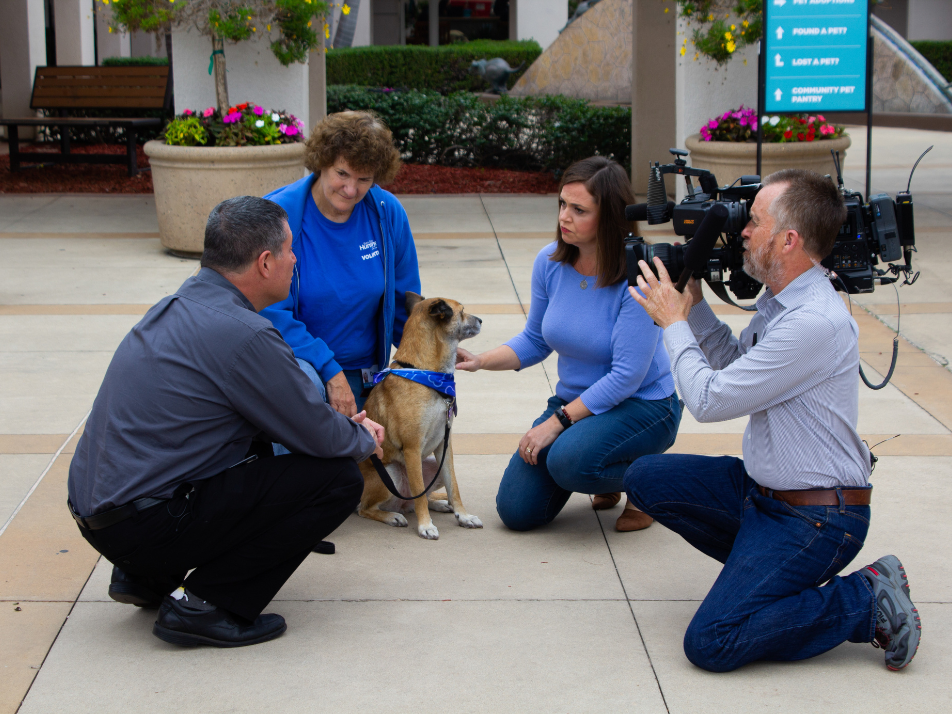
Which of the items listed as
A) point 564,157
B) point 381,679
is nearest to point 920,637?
point 381,679

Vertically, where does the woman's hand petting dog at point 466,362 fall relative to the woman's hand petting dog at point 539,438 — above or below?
above

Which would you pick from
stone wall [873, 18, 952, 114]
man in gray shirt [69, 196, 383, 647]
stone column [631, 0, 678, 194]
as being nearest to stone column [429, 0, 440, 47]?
stone wall [873, 18, 952, 114]

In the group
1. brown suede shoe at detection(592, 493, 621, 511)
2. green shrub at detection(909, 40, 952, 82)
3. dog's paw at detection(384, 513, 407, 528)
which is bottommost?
dog's paw at detection(384, 513, 407, 528)

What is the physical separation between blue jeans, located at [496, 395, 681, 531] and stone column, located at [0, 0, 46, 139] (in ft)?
54.1

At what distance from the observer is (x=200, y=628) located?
311 centimetres

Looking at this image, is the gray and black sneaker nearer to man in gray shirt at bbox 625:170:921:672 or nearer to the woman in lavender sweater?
man in gray shirt at bbox 625:170:921:672

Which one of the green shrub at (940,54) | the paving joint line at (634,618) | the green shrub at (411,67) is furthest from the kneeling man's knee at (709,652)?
the green shrub at (940,54)

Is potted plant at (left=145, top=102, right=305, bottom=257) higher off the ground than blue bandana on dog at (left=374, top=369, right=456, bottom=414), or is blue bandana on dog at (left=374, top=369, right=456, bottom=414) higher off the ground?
potted plant at (left=145, top=102, right=305, bottom=257)

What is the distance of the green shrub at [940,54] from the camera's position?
27688mm

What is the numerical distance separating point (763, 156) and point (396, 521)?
6.25 meters

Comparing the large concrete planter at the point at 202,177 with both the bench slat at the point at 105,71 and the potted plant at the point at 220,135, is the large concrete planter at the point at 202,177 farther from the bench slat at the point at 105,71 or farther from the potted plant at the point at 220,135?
the bench slat at the point at 105,71

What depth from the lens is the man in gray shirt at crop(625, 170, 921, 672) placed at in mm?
2979

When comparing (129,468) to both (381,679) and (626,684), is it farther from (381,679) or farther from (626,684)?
(626,684)

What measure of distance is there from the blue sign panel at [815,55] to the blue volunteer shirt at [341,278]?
5475mm
